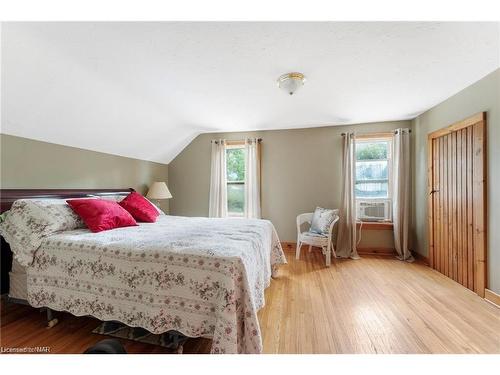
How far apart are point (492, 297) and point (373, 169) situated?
84.5 inches

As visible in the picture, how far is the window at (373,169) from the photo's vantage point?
3.63 m

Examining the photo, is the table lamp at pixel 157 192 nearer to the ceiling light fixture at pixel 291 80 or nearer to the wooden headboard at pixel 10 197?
the wooden headboard at pixel 10 197

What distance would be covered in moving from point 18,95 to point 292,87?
243cm

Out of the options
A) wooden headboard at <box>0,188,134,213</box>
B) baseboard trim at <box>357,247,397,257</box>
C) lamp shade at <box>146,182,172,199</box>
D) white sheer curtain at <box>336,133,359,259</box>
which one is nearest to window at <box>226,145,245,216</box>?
lamp shade at <box>146,182,172,199</box>

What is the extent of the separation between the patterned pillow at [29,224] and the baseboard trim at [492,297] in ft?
13.2

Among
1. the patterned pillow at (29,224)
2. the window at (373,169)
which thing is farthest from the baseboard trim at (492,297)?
the patterned pillow at (29,224)

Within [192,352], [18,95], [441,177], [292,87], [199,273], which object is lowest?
[192,352]

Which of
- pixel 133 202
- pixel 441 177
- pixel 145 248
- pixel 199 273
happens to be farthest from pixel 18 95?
Result: pixel 441 177

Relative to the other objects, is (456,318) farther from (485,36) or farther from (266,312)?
Answer: (485,36)

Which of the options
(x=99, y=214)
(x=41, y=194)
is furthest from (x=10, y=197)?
(x=99, y=214)

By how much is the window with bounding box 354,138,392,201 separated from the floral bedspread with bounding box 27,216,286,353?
2757 millimetres

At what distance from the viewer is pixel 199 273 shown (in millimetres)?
1307

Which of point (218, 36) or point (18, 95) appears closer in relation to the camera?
point (218, 36)

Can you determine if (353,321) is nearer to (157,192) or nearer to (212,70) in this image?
(212,70)
